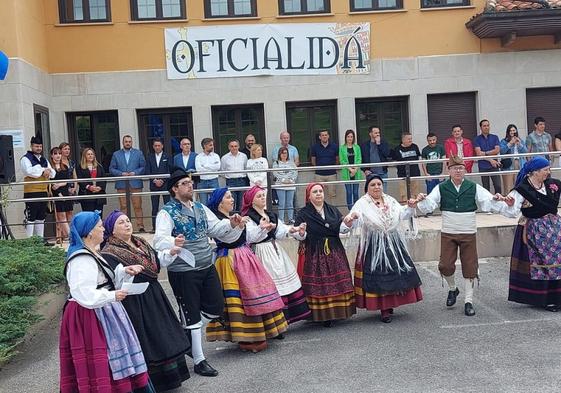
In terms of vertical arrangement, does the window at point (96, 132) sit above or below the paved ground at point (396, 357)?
above

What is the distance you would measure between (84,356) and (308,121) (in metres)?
11.6

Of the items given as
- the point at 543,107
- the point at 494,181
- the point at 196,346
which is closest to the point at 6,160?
the point at 196,346

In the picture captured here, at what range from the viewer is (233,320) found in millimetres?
6855

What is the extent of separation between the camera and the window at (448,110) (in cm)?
1608

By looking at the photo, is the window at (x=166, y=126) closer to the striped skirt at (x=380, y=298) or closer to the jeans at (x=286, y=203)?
the jeans at (x=286, y=203)

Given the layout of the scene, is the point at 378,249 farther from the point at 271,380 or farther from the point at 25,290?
the point at 25,290

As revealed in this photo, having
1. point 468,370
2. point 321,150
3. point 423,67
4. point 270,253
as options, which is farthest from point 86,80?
point 468,370

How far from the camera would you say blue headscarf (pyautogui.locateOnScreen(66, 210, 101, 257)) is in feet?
16.8

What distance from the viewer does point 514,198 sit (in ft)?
25.9

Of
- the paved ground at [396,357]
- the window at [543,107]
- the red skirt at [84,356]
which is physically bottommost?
the paved ground at [396,357]

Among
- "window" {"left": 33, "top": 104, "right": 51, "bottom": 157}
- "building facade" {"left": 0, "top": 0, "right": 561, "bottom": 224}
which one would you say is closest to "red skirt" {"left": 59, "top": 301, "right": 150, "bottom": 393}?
"window" {"left": 33, "top": 104, "right": 51, "bottom": 157}

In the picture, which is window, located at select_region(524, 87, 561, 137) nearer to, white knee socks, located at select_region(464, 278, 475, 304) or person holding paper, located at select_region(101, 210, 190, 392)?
white knee socks, located at select_region(464, 278, 475, 304)

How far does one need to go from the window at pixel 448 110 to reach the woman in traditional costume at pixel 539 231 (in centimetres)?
811

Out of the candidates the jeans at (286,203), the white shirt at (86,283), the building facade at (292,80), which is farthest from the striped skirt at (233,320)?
the building facade at (292,80)
